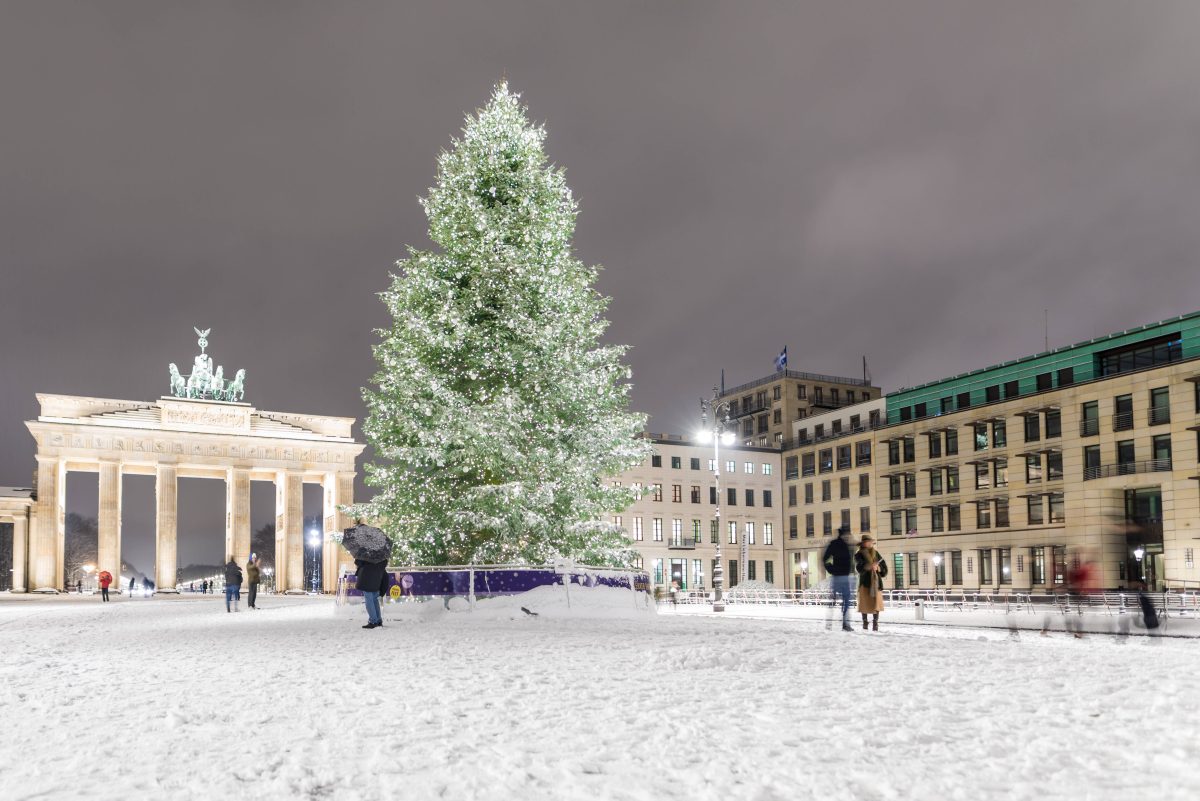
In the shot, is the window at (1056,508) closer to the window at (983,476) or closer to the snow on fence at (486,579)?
the window at (983,476)

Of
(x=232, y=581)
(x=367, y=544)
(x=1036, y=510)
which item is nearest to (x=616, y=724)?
(x=367, y=544)

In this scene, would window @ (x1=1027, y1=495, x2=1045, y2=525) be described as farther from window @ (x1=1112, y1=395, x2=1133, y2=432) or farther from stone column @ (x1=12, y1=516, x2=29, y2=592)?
stone column @ (x1=12, y1=516, x2=29, y2=592)

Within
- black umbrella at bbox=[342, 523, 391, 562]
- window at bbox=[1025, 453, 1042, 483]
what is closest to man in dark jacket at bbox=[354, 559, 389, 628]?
black umbrella at bbox=[342, 523, 391, 562]

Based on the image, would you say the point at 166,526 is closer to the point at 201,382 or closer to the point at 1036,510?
the point at 201,382

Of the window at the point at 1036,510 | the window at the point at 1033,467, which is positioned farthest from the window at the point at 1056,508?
the window at the point at 1033,467

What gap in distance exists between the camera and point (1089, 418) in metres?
68.1

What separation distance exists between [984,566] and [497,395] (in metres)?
59.0

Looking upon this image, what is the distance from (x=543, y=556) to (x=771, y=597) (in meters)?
34.6

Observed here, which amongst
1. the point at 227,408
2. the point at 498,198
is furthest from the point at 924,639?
the point at 227,408

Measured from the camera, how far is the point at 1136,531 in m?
18.5

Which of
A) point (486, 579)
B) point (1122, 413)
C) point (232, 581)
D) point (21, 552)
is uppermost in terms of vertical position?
point (1122, 413)

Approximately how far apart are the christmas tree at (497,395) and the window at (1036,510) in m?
52.4

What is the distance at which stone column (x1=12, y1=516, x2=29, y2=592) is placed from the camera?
83.0 meters

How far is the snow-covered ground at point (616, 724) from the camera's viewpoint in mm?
5988
